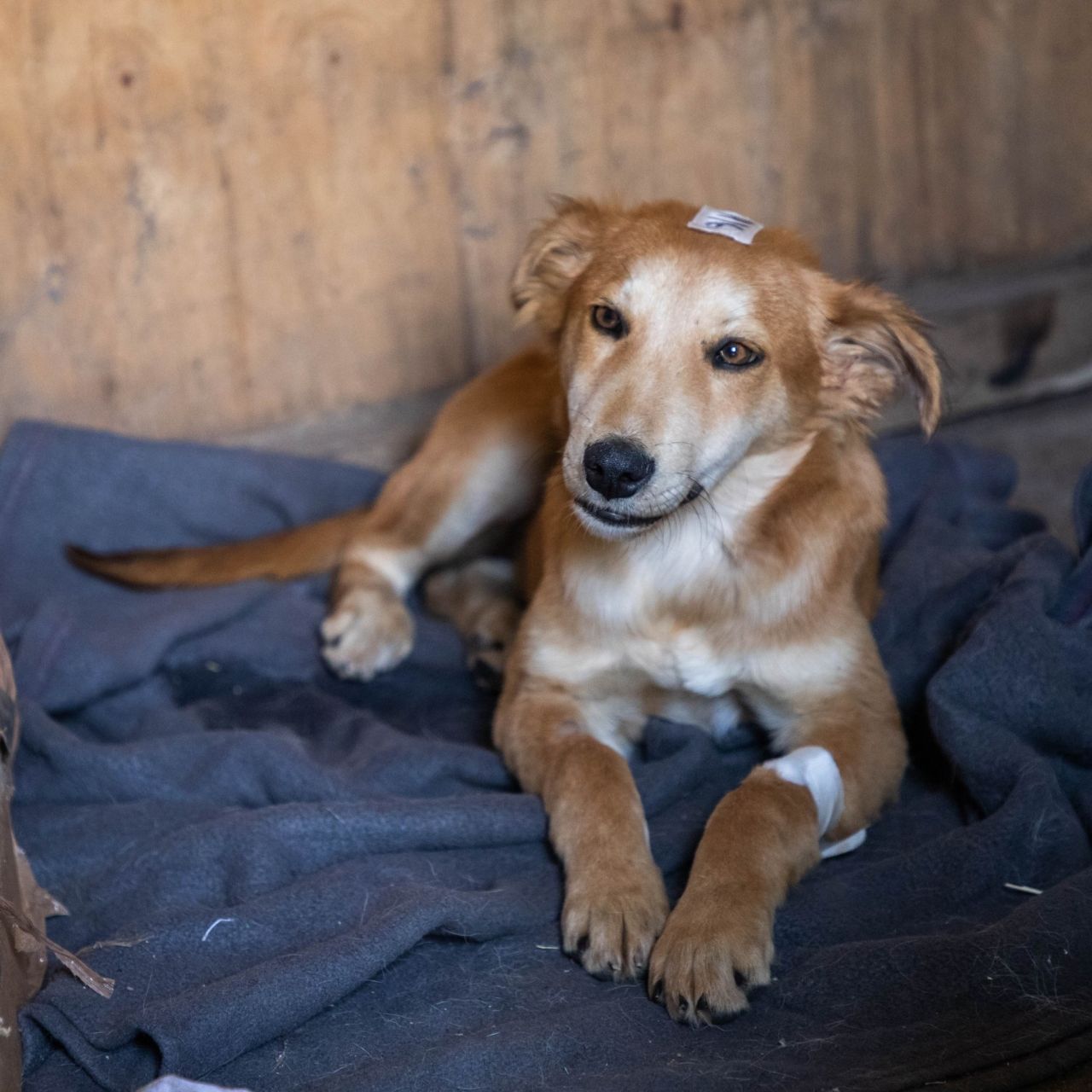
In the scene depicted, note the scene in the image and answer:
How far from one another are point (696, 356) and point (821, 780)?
2.65 feet

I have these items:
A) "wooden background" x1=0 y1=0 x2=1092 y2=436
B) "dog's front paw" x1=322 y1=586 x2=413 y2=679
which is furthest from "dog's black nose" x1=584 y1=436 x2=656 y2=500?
"wooden background" x1=0 y1=0 x2=1092 y2=436

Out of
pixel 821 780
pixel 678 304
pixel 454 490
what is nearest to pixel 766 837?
pixel 821 780

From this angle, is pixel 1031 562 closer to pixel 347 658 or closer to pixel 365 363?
pixel 347 658

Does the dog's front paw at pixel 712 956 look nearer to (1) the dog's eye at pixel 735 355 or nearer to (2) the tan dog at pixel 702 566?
(2) the tan dog at pixel 702 566

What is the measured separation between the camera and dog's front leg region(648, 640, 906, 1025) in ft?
7.02

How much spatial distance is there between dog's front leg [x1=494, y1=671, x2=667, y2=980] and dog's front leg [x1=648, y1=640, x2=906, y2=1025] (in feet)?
0.22

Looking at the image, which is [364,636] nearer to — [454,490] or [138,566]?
[454,490]

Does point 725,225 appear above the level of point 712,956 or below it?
above

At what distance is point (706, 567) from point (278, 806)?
95 centimetres

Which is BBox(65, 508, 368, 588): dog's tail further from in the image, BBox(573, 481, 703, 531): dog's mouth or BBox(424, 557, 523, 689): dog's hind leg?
BBox(573, 481, 703, 531): dog's mouth

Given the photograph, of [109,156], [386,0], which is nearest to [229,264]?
[109,156]

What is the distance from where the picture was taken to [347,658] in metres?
3.42

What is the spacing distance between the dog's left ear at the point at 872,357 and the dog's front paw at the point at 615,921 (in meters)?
1.02

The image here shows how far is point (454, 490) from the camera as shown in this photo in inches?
144
